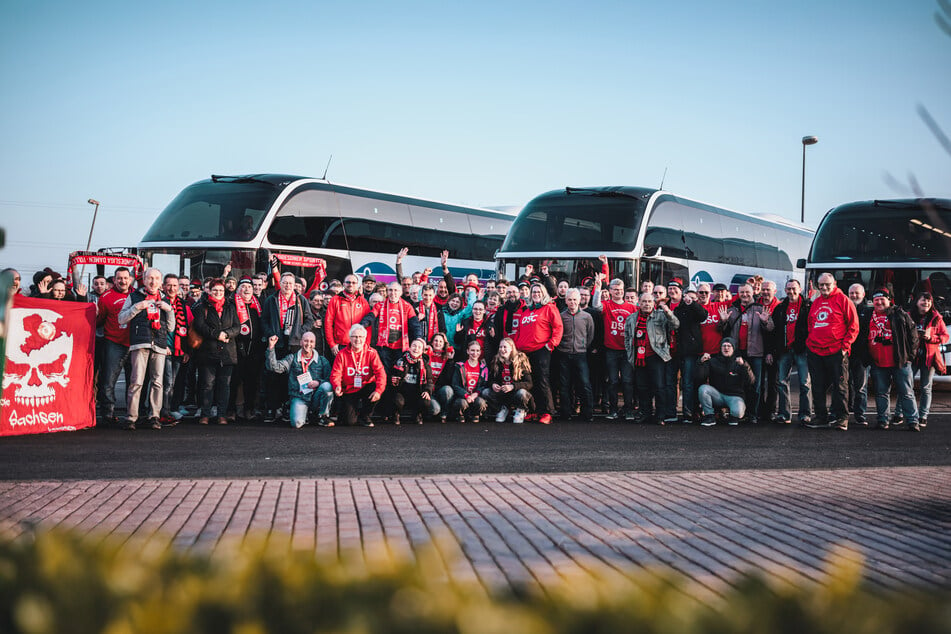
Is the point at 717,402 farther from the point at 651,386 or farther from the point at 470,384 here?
the point at 470,384

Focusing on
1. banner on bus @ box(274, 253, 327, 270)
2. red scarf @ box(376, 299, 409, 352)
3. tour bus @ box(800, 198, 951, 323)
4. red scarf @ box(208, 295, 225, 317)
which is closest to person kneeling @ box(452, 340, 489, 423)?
red scarf @ box(376, 299, 409, 352)

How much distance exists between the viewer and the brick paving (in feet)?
16.1

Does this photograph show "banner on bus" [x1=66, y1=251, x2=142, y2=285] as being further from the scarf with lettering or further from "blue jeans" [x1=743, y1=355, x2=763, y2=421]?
"blue jeans" [x1=743, y1=355, x2=763, y2=421]

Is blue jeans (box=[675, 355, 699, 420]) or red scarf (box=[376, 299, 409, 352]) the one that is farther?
red scarf (box=[376, 299, 409, 352])

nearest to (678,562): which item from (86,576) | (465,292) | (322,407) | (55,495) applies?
(86,576)

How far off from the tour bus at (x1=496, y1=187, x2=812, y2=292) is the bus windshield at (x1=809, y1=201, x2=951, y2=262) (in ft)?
10.8

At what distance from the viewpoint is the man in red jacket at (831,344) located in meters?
12.0

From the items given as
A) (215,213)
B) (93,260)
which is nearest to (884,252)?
(215,213)

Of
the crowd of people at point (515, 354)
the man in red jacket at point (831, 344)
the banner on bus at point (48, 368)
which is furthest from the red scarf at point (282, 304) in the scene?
the man in red jacket at point (831, 344)

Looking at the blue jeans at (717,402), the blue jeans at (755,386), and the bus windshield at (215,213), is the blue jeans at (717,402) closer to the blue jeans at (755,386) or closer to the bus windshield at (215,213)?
the blue jeans at (755,386)

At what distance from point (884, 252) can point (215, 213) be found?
13841 mm

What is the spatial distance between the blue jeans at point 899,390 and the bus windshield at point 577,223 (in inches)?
294

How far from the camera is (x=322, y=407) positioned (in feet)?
38.8

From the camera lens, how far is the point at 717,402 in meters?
12.5
